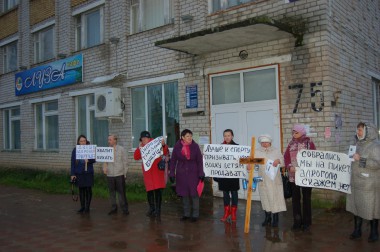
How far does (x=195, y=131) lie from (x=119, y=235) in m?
4.25

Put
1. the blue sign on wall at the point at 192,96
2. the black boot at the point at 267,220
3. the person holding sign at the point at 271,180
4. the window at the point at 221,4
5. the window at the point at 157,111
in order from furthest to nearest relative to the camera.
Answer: the window at the point at 157,111, the blue sign on wall at the point at 192,96, the window at the point at 221,4, the black boot at the point at 267,220, the person holding sign at the point at 271,180

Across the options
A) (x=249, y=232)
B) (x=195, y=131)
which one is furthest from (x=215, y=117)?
(x=249, y=232)

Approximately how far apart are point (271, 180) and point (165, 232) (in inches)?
76.4

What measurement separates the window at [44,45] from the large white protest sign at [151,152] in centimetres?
918

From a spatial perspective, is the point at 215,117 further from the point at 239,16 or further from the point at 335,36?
the point at 335,36

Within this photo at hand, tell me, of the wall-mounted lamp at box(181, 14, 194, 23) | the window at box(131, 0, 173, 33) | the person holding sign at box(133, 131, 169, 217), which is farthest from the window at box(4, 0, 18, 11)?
the person holding sign at box(133, 131, 169, 217)

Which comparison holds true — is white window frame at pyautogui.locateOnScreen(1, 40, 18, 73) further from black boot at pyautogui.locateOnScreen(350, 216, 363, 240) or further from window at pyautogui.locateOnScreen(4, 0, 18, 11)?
black boot at pyautogui.locateOnScreen(350, 216, 363, 240)

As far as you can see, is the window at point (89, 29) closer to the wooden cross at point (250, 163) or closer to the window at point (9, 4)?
the window at point (9, 4)

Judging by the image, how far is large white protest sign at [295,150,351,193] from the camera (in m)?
6.24

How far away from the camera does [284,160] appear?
6699mm

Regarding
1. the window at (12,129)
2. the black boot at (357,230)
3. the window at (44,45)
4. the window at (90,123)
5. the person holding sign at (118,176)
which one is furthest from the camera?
the window at (12,129)

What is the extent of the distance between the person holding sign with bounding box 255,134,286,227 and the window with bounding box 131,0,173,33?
577cm

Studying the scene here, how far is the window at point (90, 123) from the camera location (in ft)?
43.4

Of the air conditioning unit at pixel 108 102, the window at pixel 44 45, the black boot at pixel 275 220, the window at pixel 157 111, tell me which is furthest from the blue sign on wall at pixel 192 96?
the window at pixel 44 45
